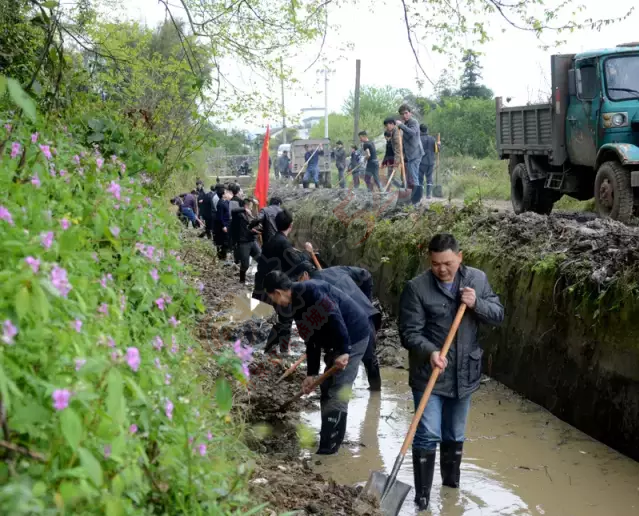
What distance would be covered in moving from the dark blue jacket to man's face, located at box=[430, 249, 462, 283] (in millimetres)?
1175

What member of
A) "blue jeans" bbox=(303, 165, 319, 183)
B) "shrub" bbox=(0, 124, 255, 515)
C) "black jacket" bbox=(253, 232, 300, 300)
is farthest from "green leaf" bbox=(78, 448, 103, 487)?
"blue jeans" bbox=(303, 165, 319, 183)

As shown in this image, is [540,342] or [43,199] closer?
[43,199]

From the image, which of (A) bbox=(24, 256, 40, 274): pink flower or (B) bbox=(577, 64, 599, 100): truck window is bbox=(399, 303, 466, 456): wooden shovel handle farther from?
(B) bbox=(577, 64, 599, 100): truck window

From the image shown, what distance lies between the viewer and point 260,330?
38.5 feet

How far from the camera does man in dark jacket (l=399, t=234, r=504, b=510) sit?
569 cm

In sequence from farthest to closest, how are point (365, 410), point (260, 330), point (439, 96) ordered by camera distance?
point (260, 330) < point (365, 410) < point (439, 96)

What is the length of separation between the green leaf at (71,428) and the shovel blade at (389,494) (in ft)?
11.7

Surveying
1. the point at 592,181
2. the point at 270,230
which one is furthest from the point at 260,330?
the point at 592,181

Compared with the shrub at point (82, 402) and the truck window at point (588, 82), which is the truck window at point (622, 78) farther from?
the shrub at point (82, 402)

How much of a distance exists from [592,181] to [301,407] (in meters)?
8.08

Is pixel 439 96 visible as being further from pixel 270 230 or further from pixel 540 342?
pixel 270 230

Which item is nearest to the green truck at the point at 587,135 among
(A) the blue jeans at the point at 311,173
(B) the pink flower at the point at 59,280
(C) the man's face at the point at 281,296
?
(C) the man's face at the point at 281,296

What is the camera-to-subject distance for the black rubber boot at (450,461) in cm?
605

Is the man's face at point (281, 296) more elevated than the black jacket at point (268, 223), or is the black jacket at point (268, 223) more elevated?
the black jacket at point (268, 223)
